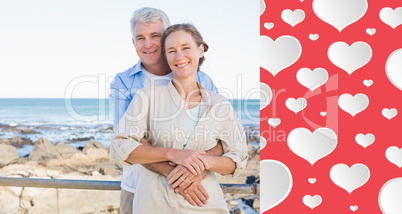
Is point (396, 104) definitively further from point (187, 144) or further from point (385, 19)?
point (187, 144)

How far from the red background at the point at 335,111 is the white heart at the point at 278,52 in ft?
0.05

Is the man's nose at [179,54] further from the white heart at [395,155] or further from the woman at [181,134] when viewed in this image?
the white heart at [395,155]

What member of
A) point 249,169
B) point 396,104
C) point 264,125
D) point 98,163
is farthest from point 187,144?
point 98,163

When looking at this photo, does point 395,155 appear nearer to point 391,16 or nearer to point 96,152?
point 391,16

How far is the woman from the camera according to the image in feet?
5.36

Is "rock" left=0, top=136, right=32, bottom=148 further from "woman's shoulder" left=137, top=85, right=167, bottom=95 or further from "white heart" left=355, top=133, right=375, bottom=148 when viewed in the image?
"white heart" left=355, top=133, right=375, bottom=148

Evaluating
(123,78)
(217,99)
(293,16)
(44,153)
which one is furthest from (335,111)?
(44,153)

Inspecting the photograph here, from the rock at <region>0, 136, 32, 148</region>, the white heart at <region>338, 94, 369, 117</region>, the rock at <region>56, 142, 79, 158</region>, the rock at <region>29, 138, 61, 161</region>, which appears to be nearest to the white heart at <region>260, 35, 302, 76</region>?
the white heart at <region>338, 94, 369, 117</region>

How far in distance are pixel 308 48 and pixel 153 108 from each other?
27.1 inches

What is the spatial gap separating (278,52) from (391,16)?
441 millimetres

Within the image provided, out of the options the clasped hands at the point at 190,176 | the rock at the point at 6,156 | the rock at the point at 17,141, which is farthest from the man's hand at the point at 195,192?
the rock at the point at 17,141

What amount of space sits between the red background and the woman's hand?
242 millimetres

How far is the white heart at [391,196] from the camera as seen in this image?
59.9 inches

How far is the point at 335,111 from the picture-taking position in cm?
155
